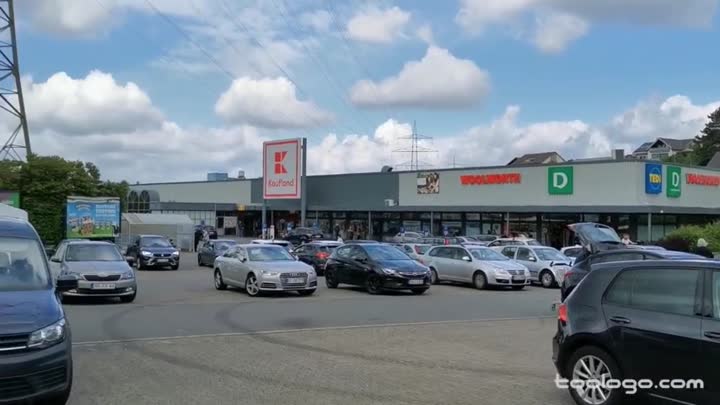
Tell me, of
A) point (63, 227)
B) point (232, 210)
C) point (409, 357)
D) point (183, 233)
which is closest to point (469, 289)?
point (409, 357)

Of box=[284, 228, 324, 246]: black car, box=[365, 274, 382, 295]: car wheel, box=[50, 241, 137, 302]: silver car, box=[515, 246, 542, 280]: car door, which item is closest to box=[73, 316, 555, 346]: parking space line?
box=[50, 241, 137, 302]: silver car

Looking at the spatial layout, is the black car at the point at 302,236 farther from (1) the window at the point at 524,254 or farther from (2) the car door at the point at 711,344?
(2) the car door at the point at 711,344

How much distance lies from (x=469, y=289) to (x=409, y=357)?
540 inches

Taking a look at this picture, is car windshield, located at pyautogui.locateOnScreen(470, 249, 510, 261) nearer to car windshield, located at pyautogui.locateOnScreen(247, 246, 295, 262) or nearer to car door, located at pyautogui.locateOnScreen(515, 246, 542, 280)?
car door, located at pyautogui.locateOnScreen(515, 246, 542, 280)

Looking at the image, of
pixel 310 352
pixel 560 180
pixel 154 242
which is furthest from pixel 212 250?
pixel 310 352

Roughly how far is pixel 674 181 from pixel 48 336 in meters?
47.1

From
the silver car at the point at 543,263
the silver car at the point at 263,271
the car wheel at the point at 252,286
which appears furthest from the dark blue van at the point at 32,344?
the silver car at the point at 543,263

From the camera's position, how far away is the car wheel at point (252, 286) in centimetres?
1896

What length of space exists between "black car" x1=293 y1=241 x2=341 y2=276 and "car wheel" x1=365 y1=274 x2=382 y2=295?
8.13 metres

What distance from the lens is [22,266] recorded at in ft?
25.2

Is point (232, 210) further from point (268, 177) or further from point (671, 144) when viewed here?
point (671, 144)

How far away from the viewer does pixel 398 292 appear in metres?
21.1

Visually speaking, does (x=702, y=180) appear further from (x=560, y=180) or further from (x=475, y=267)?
(x=475, y=267)

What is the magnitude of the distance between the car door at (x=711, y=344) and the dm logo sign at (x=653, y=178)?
40932 millimetres
